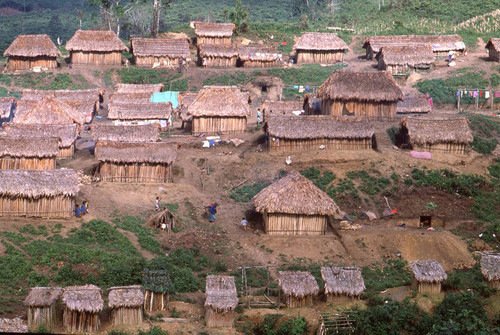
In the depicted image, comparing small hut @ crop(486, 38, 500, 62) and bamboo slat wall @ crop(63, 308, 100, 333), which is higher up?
small hut @ crop(486, 38, 500, 62)

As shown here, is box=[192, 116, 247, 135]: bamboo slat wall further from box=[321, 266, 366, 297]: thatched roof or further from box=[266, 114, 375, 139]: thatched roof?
box=[321, 266, 366, 297]: thatched roof

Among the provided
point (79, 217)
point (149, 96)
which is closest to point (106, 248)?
point (79, 217)

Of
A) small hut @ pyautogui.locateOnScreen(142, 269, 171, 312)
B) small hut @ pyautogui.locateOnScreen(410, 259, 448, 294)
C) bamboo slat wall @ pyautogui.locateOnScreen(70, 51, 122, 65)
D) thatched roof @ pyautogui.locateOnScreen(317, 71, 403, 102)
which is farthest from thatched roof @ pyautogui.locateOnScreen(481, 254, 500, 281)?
bamboo slat wall @ pyautogui.locateOnScreen(70, 51, 122, 65)

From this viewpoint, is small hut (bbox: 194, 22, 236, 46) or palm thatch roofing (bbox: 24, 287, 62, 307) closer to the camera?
palm thatch roofing (bbox: 24, 287, 62, 307)

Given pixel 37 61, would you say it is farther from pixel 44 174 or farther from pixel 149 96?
pixel 44 174

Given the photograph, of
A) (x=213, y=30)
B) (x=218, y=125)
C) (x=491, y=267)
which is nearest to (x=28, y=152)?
(x=218, y=125)

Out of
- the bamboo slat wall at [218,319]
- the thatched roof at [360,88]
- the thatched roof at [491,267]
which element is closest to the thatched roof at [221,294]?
the bamboo slat wall at [218,319]

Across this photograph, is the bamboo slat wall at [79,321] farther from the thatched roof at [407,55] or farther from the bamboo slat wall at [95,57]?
the bamboo slat wall at [95,57]
